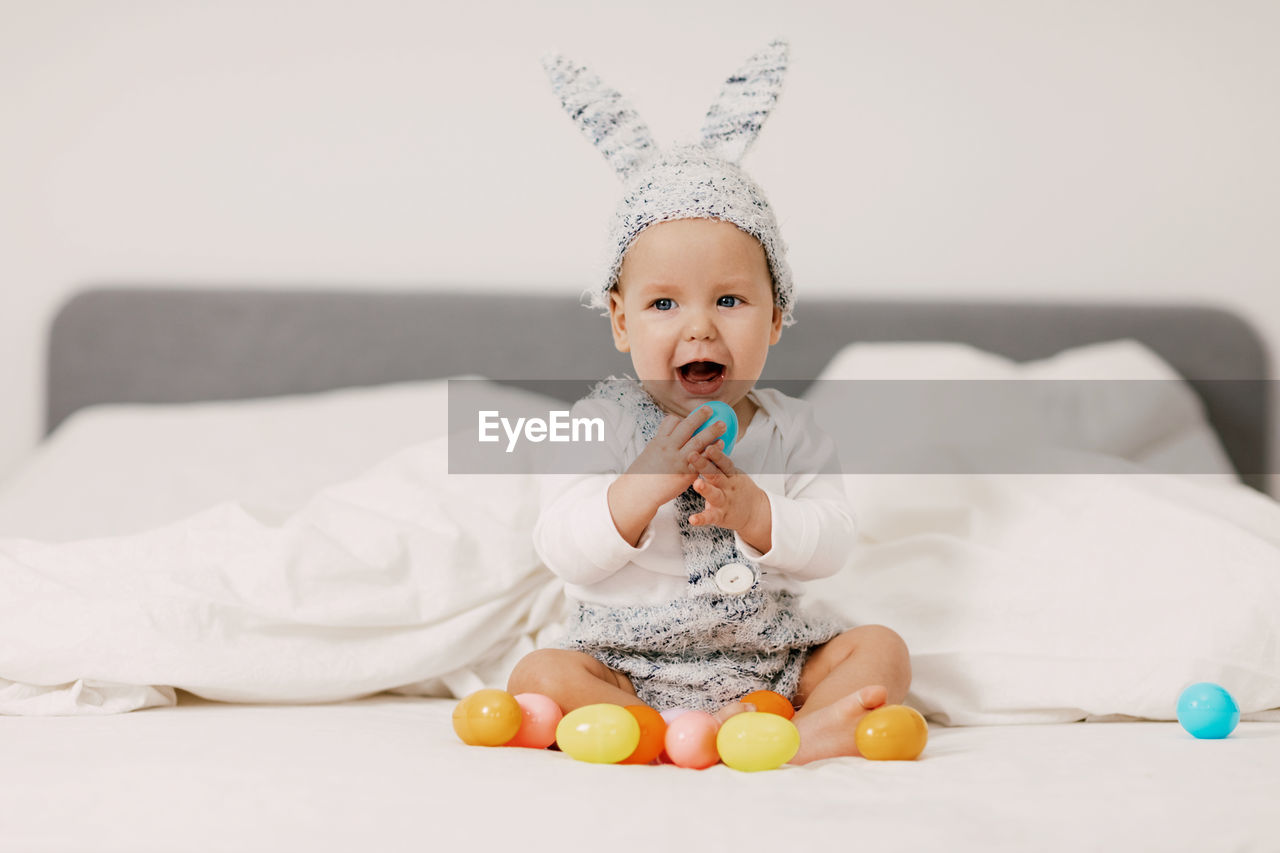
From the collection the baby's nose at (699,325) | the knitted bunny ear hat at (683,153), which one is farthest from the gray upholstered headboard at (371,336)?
the baby's nose at (699,325)

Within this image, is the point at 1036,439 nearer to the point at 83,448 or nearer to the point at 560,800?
the point at 560,800

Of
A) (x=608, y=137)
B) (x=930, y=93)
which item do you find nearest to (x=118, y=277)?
(x=608, y=137)

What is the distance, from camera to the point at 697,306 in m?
1.02

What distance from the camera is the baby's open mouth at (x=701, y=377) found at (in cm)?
106

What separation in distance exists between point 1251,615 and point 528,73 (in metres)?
1.49

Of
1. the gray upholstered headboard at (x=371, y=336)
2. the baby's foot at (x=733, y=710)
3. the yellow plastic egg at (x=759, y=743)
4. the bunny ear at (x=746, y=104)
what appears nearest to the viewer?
the yellow plastic egg at (x=759, y=743)

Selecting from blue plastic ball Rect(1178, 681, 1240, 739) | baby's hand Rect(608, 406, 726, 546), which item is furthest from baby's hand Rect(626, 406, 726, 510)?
blue plastic ball Rect(1178, 681, 1240, 739)

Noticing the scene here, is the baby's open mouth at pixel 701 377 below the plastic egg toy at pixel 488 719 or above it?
above

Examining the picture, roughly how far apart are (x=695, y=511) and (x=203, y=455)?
34.7 inches

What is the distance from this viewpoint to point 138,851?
0.65 meters

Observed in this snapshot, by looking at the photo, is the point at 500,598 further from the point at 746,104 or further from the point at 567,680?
the point at 746,104

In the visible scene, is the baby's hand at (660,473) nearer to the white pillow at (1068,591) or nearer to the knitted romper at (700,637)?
the knitted romper at (700,637)

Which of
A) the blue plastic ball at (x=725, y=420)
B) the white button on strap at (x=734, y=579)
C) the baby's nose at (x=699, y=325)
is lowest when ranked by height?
the white button on strap at (x=734, y=579)

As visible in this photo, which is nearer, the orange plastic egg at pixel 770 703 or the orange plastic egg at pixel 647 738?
the orange plastic egg at pixel 647 738
